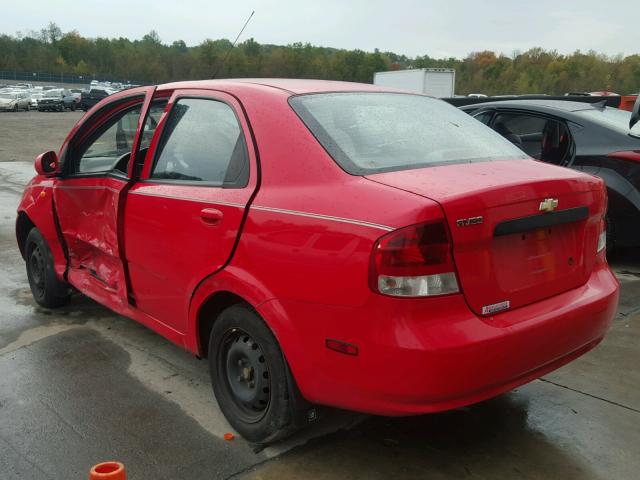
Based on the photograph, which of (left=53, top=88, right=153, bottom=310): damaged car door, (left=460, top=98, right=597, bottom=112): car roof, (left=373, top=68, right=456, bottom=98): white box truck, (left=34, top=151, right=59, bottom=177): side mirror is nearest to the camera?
(left=53, top=88, right=153, bottom=310): damaged car door

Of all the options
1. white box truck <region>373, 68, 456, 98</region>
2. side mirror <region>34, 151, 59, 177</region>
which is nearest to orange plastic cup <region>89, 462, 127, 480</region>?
side mirror <region>34, 151, 59, 177</region>

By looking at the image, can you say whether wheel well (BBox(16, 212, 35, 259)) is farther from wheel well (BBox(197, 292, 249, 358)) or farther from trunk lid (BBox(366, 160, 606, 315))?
trunk lid (BBox(366, 160, 606, 315))

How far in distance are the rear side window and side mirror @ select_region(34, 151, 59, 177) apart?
1.37 metres

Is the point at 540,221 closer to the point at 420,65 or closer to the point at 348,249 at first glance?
the point at 348,249

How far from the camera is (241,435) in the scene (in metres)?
3.08

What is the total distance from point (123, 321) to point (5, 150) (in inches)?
681

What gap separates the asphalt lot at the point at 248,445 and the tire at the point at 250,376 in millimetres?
141

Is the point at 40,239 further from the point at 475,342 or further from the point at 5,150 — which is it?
the point at 5,150

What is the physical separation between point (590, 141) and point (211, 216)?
4.35 m

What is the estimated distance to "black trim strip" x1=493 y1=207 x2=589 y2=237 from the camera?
250 centimetres

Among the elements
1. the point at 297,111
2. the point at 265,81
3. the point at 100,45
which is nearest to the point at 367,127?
the point at 297,111

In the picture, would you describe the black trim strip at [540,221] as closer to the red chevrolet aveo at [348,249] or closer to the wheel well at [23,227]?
the red chevrolet aveo at [348,249]

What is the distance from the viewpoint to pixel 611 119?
630 centimetres

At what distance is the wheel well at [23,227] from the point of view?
5258 millimetres
